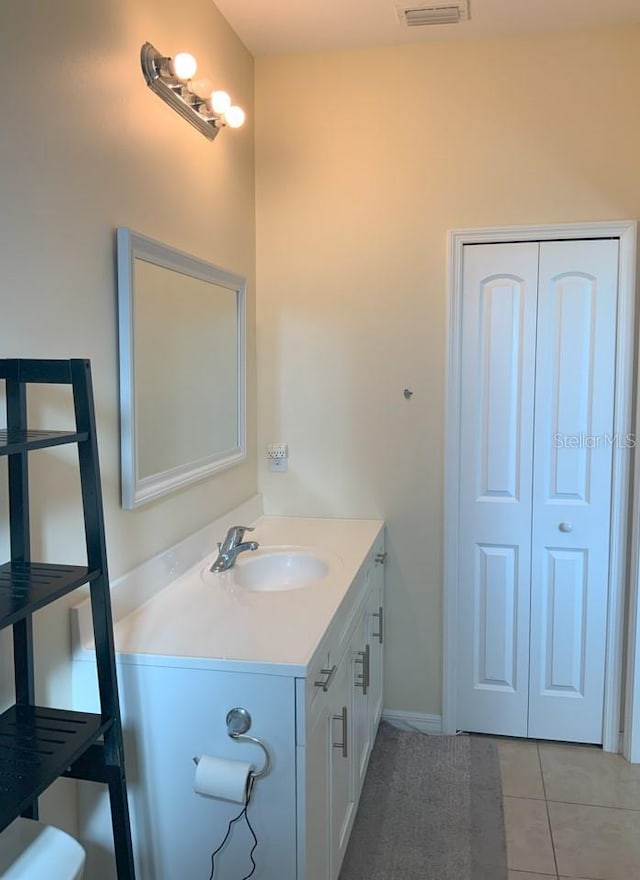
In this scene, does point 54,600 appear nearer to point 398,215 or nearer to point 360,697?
point 360,697

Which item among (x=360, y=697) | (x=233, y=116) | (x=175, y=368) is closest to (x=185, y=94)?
(x=233, y=116)

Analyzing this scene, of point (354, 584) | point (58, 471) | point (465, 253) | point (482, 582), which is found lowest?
point (482, 582)

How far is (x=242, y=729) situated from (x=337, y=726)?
1.53 feet

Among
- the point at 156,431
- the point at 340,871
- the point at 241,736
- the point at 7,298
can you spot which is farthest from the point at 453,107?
the point at 340,871

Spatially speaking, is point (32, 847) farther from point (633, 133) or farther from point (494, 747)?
point (633, 133)

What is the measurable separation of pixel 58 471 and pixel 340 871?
147 centimetres

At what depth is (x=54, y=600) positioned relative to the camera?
49.5 inches

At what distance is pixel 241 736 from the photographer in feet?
5.12

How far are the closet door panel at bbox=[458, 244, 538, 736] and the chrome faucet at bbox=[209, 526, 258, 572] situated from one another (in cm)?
97

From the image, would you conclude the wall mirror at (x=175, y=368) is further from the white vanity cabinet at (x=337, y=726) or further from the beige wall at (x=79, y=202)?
the white vanity cabinet at (x=337, y=726)

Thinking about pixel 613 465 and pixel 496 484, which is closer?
pixel 613 465

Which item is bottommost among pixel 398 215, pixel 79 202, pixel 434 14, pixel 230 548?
pixel 230 548

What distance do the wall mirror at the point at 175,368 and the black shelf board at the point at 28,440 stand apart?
539 mm

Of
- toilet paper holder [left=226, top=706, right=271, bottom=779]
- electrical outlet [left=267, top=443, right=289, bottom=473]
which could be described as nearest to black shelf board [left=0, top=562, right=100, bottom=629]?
toilet paper holder [left=226, top=706, right=271, bottom=779]
